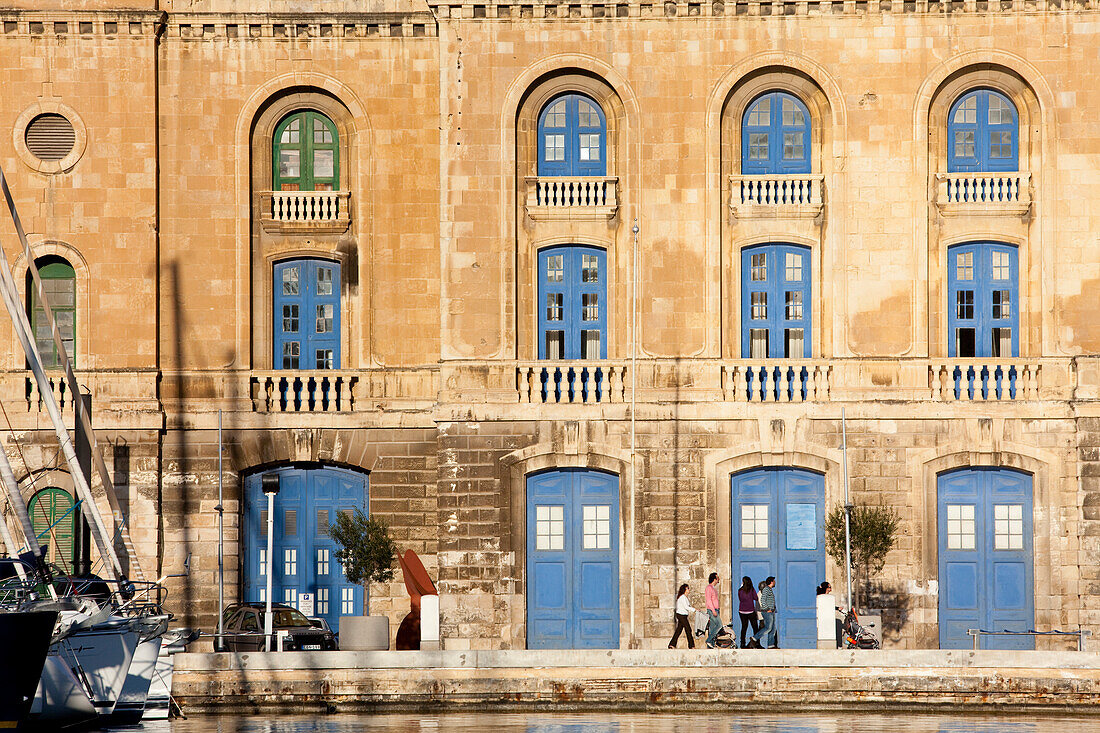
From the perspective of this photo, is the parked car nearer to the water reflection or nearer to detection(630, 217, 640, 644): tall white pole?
the water reflection

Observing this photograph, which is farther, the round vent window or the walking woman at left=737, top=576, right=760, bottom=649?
the round vent window

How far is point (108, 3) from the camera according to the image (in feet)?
127

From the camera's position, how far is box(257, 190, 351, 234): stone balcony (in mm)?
38750

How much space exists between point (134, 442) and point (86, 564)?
8.84 ft

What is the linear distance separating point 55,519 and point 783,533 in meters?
14.9

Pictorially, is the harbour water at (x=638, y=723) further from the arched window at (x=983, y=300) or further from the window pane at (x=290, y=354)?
the window pane at (x=290, y=354)

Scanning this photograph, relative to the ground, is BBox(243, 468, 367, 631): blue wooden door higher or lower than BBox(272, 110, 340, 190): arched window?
lower

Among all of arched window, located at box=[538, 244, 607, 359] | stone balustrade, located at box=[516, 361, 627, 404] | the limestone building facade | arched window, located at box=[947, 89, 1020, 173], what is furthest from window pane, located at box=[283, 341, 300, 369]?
arched window, located at box=[947, 89, 1020, 173]

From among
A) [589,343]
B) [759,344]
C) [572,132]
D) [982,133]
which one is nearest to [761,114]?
[572,132]

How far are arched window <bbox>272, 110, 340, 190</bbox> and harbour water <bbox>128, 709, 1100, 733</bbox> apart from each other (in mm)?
12586

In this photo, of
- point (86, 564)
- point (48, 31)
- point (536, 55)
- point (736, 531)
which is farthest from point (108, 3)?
point (736, 531)

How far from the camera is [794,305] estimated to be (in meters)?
37.7

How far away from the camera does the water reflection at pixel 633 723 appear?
94.9 feet

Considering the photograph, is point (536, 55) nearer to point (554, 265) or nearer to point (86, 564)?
point (554, 265)
